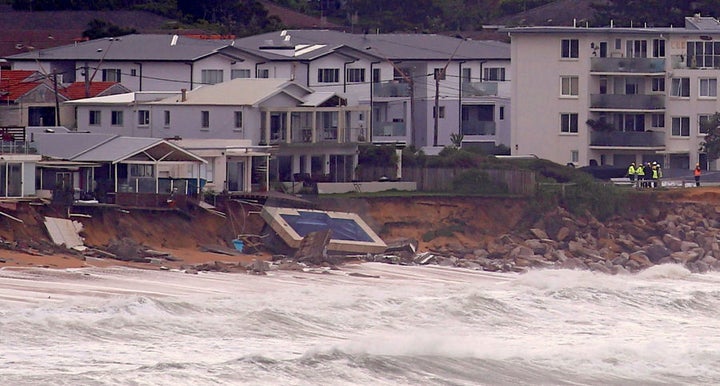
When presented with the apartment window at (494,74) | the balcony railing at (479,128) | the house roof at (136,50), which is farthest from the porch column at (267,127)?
the apartment window at (494,74)

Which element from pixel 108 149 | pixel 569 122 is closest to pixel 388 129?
pixel 569 122

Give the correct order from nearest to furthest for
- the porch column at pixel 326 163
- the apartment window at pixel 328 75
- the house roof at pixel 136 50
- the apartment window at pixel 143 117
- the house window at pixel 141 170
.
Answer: the house window at pixel 141 170
the porch column at pixel 326 163
the apartment window at pixel 143 117
the house roof at pixel 136 50
the apartment window at pixel 328 75

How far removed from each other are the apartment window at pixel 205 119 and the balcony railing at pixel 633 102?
14302 millimetres

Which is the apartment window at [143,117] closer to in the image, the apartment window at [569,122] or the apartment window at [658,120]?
the apartment window at [569,122]

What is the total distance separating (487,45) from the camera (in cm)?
7281

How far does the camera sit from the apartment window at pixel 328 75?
65875mm

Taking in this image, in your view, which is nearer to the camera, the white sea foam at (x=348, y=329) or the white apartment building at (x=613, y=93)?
the white sea foam at (x=348, y=329)

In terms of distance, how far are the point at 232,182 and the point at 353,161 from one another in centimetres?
573

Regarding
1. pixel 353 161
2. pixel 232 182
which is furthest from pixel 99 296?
pixel 353 161

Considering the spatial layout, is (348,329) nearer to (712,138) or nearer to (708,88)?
(712,138)

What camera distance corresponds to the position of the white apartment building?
60.6m

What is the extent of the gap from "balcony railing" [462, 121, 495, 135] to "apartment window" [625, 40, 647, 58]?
839 centimetres

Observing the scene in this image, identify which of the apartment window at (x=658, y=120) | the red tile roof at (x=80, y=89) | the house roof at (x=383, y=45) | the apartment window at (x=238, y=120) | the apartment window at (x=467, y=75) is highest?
the house roof at (x=383, y=45)

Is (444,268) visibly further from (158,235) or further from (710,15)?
(710,15)
